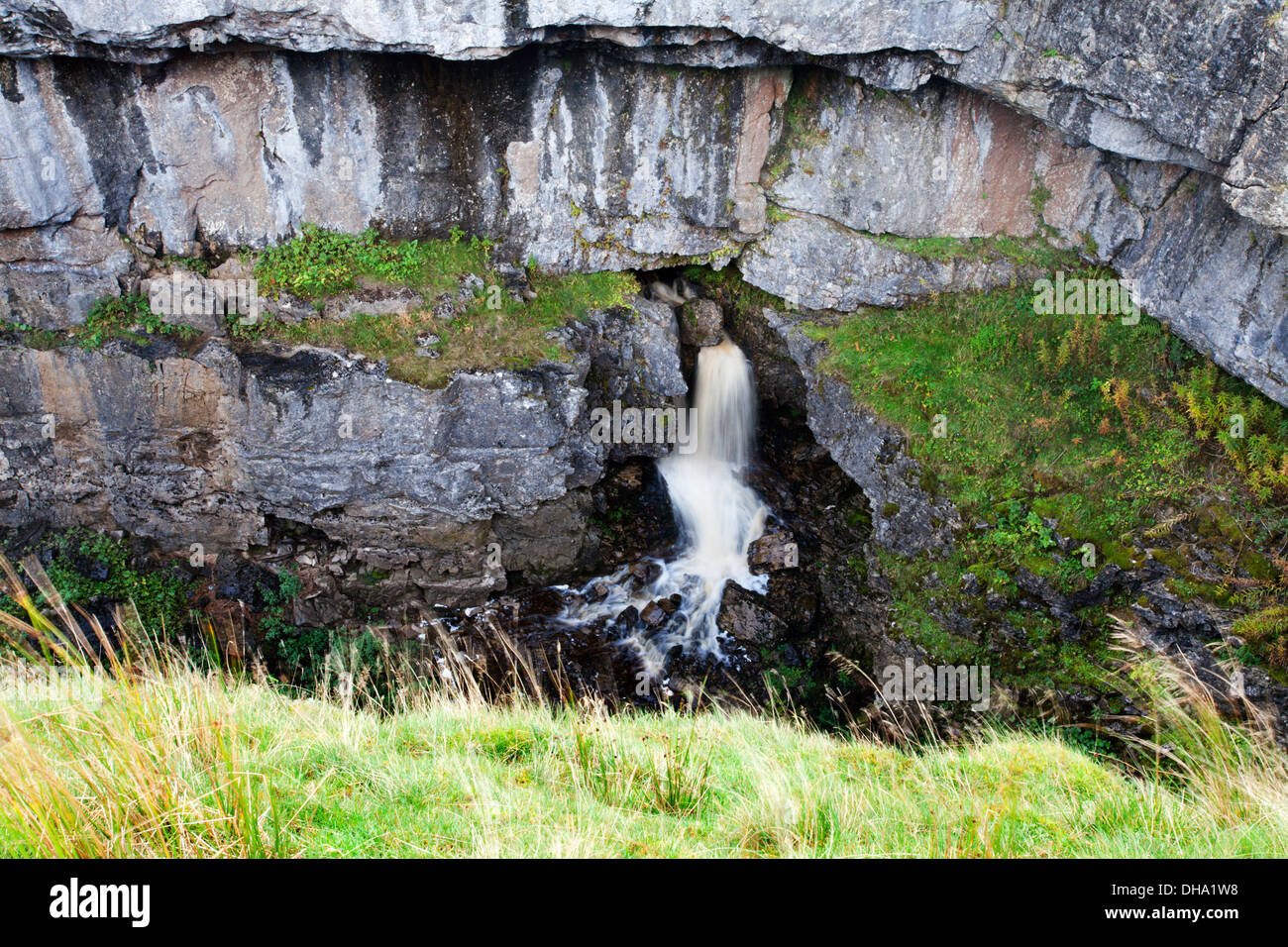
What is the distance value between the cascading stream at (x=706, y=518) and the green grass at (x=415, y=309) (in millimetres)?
2664

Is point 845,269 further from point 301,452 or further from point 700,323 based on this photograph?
point 301,452

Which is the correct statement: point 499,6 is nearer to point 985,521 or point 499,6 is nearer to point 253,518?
point 253,518

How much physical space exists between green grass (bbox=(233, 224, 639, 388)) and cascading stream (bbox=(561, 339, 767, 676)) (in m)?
2.66

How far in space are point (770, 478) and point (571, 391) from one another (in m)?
3.92

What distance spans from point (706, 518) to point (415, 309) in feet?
18.0

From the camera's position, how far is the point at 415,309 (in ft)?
38.9

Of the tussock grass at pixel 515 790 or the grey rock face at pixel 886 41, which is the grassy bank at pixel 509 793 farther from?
the grey rock face at pixel 886 41

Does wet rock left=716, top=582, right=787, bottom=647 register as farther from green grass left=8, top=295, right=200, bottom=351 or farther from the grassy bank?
green grass left=8, top=295, right=200, bottom=351

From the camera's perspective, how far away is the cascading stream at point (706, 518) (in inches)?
495

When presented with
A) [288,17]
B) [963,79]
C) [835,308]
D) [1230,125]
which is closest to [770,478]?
[835,308]

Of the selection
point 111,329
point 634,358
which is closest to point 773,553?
point 634,358

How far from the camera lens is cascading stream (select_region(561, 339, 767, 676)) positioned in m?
12.6

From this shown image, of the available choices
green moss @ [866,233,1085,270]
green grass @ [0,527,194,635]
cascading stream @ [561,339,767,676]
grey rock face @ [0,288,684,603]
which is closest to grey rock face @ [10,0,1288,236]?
green moss @ [866,233,1085,270]

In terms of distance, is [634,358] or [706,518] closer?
[634,358]
